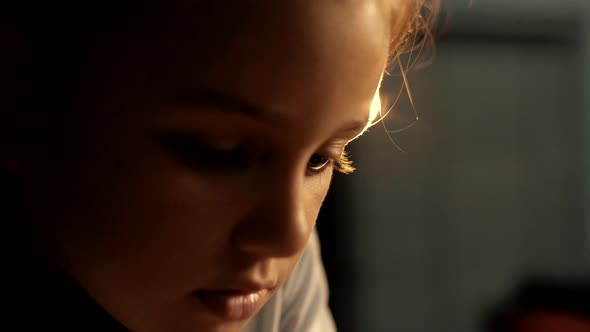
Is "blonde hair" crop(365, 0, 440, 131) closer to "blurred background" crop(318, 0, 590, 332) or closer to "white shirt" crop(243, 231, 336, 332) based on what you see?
"white shirt" crop(243, 231, 336, 332)

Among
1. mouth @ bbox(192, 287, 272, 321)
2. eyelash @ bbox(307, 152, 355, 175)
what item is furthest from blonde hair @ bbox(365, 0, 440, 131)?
mouth @ bbox(192, 287, 272, 321)

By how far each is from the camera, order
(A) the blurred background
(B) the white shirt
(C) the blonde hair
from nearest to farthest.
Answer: (C) the blonde hair, (B) the white shirt, (A) the blurred background

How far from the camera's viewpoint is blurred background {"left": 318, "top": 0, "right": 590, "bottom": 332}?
277cm

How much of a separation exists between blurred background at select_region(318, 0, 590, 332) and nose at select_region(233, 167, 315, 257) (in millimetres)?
2308

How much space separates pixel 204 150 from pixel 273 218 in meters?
0.06

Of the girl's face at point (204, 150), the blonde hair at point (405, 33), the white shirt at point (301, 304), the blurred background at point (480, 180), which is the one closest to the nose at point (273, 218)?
the girl's face at point (204, 150)

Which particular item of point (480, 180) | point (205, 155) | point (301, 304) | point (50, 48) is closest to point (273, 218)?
point (205, 155)

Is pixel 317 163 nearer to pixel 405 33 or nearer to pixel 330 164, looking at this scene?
pixel 330 164

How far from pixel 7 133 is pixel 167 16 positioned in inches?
5.2

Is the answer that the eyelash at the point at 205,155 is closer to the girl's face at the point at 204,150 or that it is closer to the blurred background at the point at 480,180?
the girl's face at the point at 204,150

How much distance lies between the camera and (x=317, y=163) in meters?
0.47

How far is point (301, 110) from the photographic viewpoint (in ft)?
1.33

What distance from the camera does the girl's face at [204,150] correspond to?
387 millimetres

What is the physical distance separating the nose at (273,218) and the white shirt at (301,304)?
229 millimetres
